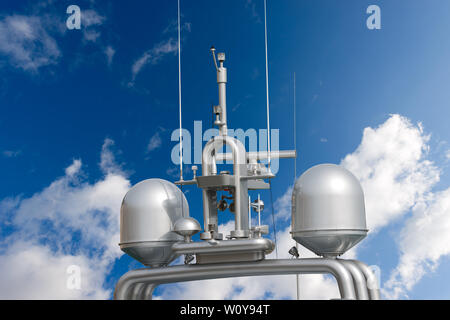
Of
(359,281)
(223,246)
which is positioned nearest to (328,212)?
(359,281)

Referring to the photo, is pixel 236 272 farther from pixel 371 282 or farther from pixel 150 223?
pixel 371 282

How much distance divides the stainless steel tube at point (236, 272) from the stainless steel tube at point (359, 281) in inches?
2.1

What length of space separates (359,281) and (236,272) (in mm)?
1711

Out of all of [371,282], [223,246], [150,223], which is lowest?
[371,282]

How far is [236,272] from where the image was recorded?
9227 millimetres

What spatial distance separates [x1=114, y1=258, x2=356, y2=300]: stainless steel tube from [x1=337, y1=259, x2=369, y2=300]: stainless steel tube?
53mm

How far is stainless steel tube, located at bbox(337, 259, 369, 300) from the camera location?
8750mm

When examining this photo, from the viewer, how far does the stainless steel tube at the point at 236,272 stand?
29.1 ft

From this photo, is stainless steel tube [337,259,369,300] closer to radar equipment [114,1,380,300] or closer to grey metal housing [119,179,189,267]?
radar equipment [114,1,380,300]

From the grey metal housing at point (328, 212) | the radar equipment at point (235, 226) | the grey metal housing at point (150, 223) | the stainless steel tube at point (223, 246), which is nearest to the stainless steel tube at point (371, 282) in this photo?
the radar equipment at point (235, 226)

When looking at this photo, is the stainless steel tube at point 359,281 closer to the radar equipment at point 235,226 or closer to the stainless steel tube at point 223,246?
the radar equipment at point 235,226

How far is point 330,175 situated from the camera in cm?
905
